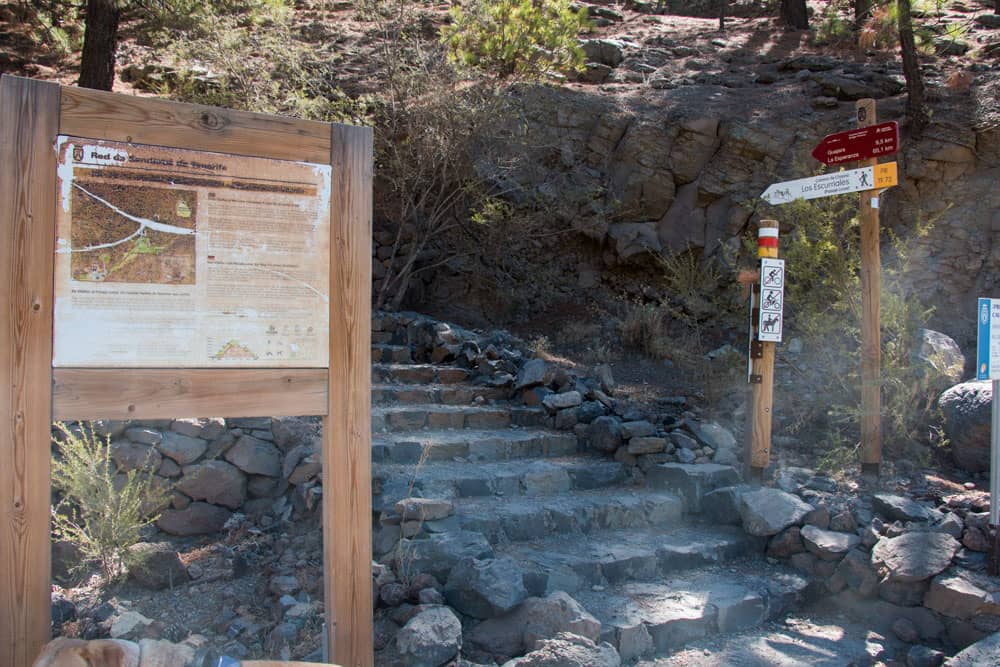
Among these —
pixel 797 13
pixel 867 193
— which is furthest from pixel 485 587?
pixel 797 13

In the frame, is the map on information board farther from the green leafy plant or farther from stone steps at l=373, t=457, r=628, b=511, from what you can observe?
stone steps at l=373, t=457, r=628, b=511

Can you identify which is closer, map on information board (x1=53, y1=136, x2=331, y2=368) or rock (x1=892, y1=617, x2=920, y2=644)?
map on information board (x1=53, y1=136, x2=331, y2=368)

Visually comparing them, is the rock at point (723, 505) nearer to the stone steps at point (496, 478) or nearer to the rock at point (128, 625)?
the stone steps at point (496, 478)

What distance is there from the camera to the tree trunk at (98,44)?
963 centimetres

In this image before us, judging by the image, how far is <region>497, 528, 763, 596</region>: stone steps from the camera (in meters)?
4.56

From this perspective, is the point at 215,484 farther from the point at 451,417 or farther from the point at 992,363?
the point at 992,363

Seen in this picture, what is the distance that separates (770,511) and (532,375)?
113 inches

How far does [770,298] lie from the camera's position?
5773 mm

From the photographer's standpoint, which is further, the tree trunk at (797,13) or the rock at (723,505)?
the tree trunk at (797,13)

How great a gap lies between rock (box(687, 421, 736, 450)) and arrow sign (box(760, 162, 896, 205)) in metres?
1.95

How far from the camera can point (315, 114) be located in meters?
9.38

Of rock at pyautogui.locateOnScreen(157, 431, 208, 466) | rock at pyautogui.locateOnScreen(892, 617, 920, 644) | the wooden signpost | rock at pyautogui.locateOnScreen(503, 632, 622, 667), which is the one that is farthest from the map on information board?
the wooden signpost

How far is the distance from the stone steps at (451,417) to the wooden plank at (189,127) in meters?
3.83

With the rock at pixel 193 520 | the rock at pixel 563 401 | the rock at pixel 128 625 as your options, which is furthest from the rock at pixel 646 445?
the rock at pixel 128 625
